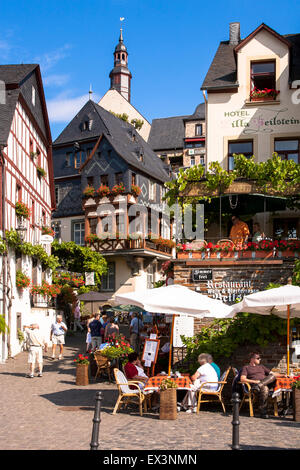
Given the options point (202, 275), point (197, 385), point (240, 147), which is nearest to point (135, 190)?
point (240, 147)

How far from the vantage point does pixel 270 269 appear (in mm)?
16469

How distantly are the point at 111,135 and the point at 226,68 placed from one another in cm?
2179

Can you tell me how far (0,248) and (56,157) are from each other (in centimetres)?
2719

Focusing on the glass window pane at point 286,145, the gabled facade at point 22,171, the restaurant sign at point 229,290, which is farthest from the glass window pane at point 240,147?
the gabled facade at point 22,171

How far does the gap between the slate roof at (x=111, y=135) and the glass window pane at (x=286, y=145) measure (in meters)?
21.5

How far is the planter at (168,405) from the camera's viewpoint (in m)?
11.2

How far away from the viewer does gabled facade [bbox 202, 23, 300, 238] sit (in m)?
21.0

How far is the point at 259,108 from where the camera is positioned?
21.2 meters

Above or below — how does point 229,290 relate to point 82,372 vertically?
above

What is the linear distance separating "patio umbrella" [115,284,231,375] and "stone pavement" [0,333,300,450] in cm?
187

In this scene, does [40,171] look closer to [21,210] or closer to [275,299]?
[21,210]

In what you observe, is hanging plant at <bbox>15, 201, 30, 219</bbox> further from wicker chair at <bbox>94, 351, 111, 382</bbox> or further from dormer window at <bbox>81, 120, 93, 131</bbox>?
dormer window at <bbox>81, 120, 93, 131</bbox>

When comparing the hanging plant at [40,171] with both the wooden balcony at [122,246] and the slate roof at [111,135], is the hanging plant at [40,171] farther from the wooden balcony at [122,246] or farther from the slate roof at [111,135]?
the slate roof at [111,135]
